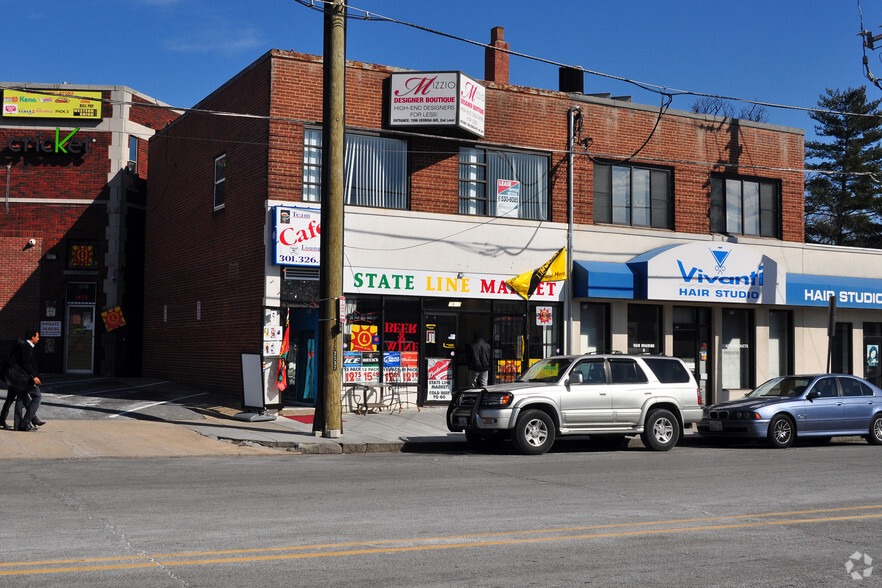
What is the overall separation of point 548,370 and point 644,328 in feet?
27.4

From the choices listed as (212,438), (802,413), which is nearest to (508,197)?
(802,413)

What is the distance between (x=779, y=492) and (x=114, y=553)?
24.8ft

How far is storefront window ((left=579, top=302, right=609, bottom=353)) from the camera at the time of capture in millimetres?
22344

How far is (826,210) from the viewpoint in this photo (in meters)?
55.7

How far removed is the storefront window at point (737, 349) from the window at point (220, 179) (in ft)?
45.5

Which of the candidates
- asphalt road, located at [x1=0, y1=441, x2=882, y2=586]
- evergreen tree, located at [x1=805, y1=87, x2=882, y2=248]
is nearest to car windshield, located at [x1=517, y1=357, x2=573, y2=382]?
asphalt road, located at [x1=0, y1=441, x2=882, y2=586]

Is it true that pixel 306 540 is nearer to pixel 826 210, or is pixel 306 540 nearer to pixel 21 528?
Answer: pixel 21 528

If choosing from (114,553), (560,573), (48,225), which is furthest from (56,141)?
(560,573)

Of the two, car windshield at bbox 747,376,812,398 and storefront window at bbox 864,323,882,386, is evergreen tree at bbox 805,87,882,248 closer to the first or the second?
storefront window at bbox 864,323,882,386

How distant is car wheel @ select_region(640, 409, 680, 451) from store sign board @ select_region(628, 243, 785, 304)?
259 inches

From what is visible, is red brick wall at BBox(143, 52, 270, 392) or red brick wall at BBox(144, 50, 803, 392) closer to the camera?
red brick wall at BBox(144, 50, 803, 392)

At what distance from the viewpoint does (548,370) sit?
50.9 ft

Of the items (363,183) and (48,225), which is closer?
(363,183)

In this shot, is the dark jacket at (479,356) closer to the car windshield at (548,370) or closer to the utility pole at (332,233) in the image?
the car windshield at (548,370)
